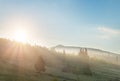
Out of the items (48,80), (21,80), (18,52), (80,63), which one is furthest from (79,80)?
(80,63)

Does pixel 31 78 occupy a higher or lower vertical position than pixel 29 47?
lower

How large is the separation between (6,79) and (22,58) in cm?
2879

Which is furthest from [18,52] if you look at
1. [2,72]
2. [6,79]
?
[6,79]

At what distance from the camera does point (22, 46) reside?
92188 millimetres

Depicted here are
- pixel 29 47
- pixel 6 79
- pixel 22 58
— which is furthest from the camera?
pixel 29 47

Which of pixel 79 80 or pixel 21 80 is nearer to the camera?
pixel 21 80

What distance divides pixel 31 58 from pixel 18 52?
4.16m

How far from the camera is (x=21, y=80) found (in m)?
48.3

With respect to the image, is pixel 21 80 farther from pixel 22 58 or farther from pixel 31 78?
pixel 22 58

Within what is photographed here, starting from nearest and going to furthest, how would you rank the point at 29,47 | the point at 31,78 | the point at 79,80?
the point at 31,78, the point at 79,80, the point at 29,47

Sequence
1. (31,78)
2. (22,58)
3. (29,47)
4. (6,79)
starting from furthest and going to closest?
(29,47) < (22,58) < (31,78) < (6,79)

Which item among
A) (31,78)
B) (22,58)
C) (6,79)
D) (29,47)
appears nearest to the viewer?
(6,79)

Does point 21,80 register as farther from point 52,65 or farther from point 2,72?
point 52,65

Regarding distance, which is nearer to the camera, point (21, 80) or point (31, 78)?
point (21, 80)
